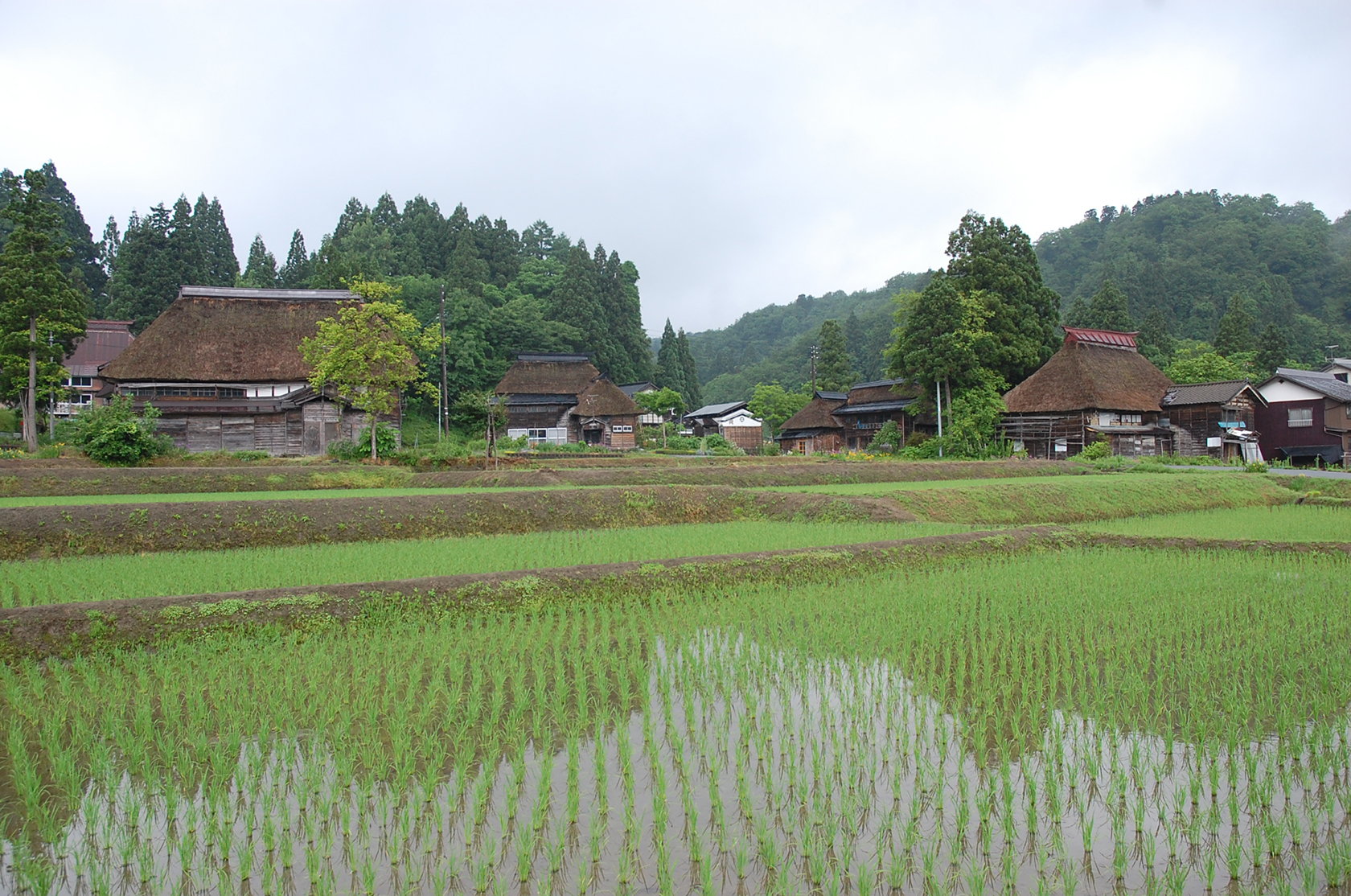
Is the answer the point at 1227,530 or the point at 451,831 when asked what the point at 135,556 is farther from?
the point at 1227,530

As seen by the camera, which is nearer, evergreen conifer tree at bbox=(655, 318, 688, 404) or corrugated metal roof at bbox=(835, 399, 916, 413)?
corrugated metal roof at bbox=(835, 399, 916, 413)

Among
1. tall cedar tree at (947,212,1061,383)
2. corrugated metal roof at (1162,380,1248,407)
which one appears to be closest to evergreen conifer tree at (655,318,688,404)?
tall cedar tree at (947,212,1061,383)

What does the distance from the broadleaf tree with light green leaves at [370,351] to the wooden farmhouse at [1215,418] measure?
27973 mm

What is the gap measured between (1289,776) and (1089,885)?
146 centimetres

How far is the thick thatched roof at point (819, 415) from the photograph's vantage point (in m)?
41.8

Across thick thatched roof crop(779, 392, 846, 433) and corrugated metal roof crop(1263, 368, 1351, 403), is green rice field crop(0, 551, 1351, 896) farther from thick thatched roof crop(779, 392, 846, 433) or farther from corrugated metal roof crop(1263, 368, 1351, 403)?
thick thatched roof crop(779, 392, 846, 433)

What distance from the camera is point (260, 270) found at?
44812 millimetres

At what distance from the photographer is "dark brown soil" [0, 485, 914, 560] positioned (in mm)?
10156

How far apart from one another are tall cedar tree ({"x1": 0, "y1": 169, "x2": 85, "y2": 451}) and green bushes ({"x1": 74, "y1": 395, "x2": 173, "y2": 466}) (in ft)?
17.2

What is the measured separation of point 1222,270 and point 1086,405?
39670 mm

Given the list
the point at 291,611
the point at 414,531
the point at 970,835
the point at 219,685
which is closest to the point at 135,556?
the point at 414,531

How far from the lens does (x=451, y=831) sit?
341 centimetres

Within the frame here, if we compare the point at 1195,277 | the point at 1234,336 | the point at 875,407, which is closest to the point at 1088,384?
the point at 875,407

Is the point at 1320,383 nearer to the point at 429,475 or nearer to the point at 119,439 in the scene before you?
the point at 429,475
